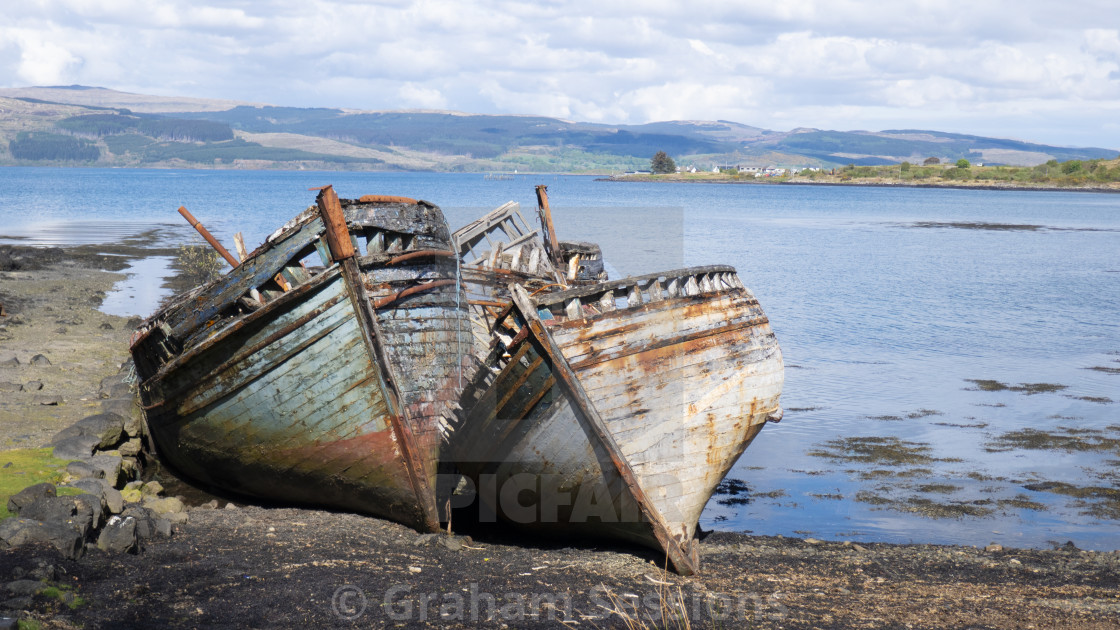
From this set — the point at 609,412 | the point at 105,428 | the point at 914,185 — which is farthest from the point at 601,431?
the point at 914,185

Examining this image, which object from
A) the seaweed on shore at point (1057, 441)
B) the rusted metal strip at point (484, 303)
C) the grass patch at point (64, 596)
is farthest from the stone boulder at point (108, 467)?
the seaweed on shore at point (1057, 441)

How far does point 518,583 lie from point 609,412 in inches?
66.6

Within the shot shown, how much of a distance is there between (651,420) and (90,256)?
112 feet

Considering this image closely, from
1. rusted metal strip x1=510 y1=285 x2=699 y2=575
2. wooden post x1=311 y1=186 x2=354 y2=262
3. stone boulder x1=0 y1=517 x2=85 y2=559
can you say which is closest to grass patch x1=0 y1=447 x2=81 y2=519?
stone boulder x1=0 y1=517 x2=85 y2=559

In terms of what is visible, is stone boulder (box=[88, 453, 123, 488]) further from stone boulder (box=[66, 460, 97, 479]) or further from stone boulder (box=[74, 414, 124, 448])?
stone boulder (box=[74, 414, 124, 448])

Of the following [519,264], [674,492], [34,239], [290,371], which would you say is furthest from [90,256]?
[674,492]

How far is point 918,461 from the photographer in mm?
13453

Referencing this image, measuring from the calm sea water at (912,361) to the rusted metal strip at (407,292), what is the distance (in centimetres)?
442

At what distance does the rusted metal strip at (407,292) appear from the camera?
29.4ft

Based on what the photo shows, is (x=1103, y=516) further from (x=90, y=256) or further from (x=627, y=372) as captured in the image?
(x=90, y=256)

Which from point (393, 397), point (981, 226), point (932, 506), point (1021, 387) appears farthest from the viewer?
point (981, 226)

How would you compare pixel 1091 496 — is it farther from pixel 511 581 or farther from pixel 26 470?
pixel 26 470

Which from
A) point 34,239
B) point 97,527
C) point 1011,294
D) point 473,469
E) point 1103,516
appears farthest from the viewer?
point 34,239

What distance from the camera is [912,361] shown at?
21.2 metres
